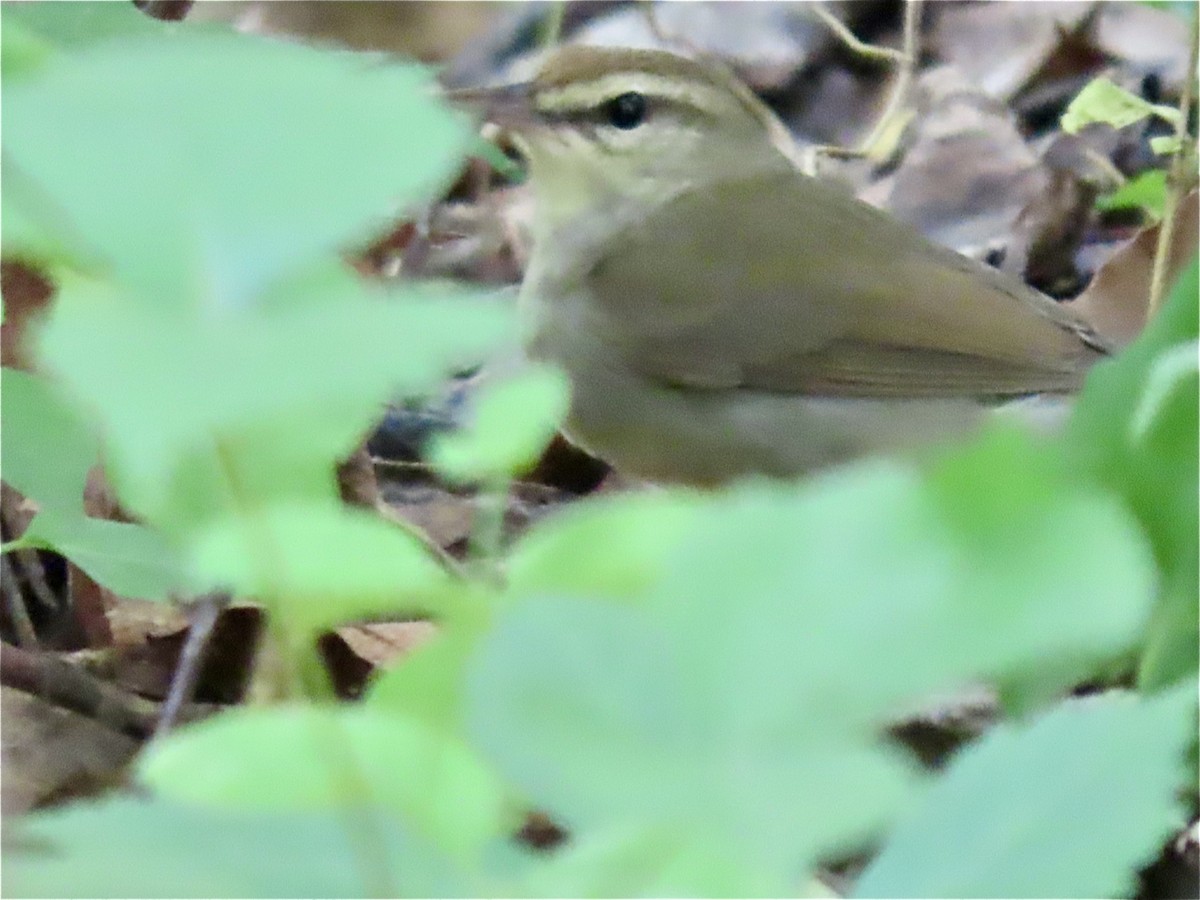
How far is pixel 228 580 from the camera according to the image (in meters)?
0.52

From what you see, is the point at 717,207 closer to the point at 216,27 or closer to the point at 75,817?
the point at 216,27

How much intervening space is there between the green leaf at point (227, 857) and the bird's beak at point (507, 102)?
272cm

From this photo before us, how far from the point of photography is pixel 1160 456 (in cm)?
74

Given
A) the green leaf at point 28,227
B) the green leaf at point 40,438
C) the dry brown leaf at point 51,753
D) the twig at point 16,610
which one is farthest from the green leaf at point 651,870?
→ the twig at point 16,610

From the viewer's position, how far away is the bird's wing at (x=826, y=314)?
10.0ft

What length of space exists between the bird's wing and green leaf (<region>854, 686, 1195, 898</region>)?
2.39 metres

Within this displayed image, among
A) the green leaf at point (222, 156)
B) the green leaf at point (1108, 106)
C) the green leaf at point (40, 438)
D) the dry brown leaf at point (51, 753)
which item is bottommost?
the dry brown leaf at point (51, 753)

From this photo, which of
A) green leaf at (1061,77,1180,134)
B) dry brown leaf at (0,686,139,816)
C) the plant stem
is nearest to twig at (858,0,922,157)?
green leaf at (1061,77,1180,134)

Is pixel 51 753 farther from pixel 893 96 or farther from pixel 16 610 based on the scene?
pixel 893 96

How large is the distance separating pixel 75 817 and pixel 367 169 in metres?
0.22

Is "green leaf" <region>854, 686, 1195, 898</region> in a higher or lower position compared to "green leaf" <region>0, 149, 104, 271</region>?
lower

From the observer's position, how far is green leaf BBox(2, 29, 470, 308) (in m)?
0.45

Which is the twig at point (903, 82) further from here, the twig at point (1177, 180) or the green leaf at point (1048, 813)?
the green leaf at point (1048, 813)

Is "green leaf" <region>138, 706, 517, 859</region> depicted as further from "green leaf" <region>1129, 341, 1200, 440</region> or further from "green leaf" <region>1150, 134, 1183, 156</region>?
"green leaf" <region>1150, 134, 1183, 156</region>
